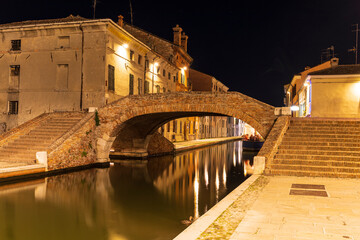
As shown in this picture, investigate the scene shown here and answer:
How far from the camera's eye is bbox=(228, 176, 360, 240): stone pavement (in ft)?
15.2

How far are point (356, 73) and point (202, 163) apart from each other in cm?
1157

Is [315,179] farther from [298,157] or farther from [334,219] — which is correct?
[334,219]

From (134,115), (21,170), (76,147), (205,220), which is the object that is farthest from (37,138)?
(205,220)

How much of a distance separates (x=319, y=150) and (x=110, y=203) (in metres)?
7.46

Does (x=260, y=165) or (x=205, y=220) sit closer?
(x=205, y=220)

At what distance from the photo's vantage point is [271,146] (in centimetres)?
1102

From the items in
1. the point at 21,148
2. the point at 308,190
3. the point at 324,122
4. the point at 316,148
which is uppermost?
the point at 324,122

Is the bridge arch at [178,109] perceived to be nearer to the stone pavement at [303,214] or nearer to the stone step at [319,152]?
the stone step at [319,152]

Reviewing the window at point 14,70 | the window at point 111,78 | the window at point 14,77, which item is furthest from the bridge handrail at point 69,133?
the window at point 14,70

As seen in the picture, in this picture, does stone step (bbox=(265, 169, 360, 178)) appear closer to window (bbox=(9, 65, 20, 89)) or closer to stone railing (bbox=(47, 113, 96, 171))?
stone railing (bbox=(47, 113, 96, 171))

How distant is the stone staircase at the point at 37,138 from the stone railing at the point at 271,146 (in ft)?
31.3

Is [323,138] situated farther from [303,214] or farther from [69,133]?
[69,133]

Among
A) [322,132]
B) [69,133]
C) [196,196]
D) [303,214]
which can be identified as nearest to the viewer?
[303,214]

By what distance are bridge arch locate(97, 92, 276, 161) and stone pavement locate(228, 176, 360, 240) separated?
708 cm
